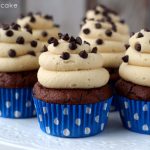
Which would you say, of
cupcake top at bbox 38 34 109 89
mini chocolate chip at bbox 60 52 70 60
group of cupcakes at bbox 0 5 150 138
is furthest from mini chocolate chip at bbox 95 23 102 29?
mini chocolate chip at bbox 60 52 70 60

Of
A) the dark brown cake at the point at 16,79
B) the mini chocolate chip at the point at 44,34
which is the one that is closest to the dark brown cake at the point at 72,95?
the dark brown cake at the point at 16,79

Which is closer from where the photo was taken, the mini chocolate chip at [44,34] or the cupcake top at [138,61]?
the cupcake top at [138,61]

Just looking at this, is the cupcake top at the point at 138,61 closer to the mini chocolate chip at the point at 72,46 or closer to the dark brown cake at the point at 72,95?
the dark brown cake at the point at 72,95

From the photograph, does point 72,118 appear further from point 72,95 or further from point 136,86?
point 136,86

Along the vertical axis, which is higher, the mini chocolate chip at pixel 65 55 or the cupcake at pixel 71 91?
the mini chocolate chip at pixel 65 55

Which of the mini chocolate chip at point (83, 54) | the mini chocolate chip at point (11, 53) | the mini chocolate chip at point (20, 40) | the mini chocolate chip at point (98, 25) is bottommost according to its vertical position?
the mini chocolate chip at point (11, 53)

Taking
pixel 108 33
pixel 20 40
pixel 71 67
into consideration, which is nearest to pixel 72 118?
pixel 71 67

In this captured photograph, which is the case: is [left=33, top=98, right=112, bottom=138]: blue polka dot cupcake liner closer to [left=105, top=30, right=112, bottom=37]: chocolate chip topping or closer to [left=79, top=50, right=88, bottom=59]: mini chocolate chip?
[left=79, top=50, right=88, bottom=59]: mini chocolate chip
